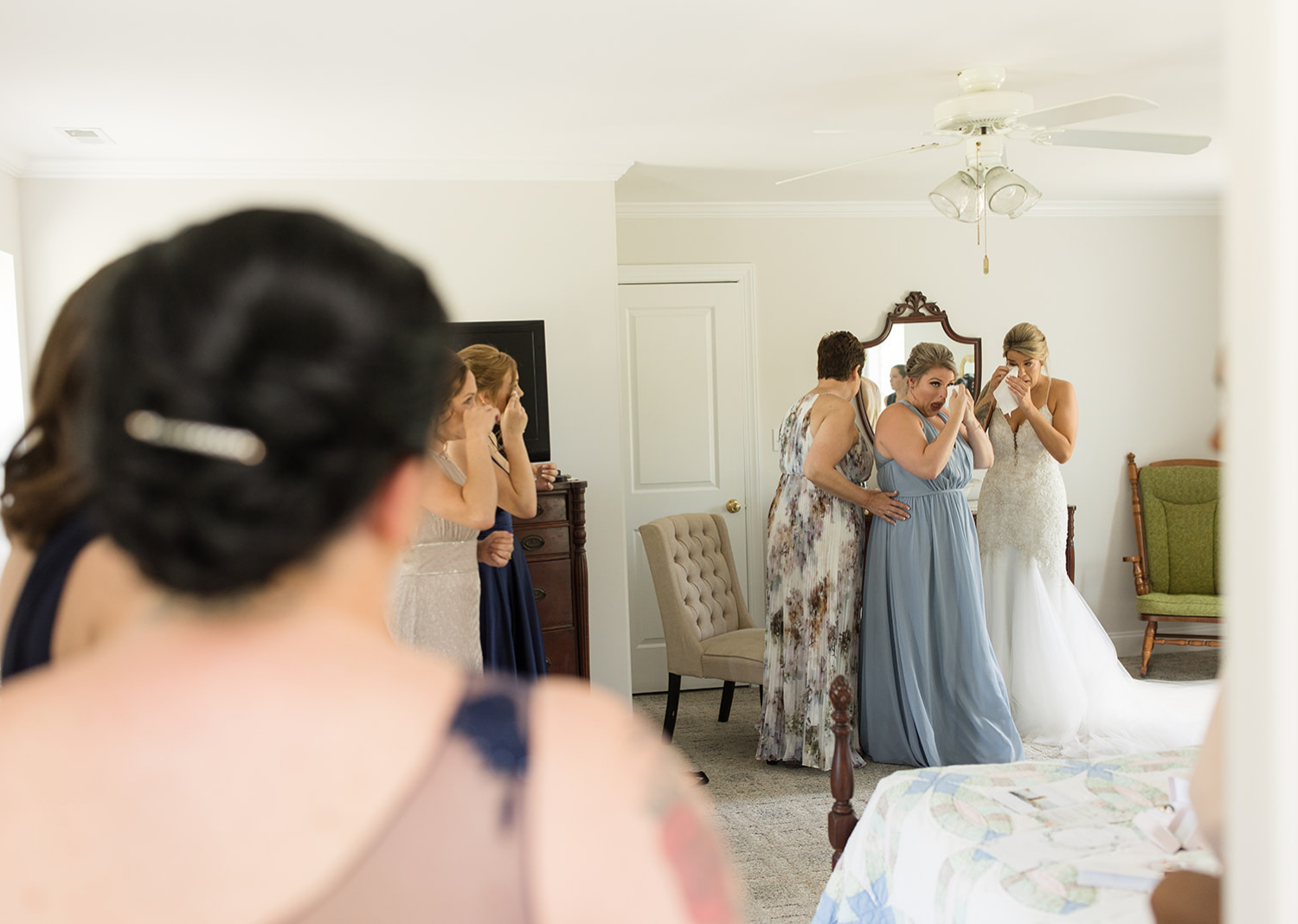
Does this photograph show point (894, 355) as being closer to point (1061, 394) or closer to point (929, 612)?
point (1061, 394)

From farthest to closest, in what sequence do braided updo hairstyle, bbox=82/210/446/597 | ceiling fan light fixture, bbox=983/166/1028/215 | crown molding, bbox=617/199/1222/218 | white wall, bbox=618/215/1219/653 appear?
white wall, bbox=618/215/1219/653 → crown molding, bbox=617/199/1222/218 → ceiling fan light fixture, bbox=983/166/1028/215 → braided updo hairstyle, bbox=82/210/446/597

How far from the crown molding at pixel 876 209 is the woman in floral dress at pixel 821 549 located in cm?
164

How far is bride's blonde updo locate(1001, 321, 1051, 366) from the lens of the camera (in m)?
4.29

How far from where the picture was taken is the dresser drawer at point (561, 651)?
402cm

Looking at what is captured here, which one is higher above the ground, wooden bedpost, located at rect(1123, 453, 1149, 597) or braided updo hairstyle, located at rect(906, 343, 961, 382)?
braided updo hairstyle, located at rect(906, 343, 961, 382)

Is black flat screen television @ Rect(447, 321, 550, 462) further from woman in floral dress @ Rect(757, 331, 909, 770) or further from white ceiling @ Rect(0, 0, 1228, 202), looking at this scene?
woman in floral dress @ Rect(757, 331, 909, 770)

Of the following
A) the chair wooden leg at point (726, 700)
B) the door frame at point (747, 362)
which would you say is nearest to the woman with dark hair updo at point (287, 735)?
the chair wooden leg at point (726, 700)

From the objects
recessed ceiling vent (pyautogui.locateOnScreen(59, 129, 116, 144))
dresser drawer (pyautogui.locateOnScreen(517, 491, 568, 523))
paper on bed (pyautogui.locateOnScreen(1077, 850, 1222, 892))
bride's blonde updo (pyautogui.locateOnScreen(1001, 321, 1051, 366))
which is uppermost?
recessed ceiling vent (pyautogui.locateOnScreen(59, 129, 116, 144))

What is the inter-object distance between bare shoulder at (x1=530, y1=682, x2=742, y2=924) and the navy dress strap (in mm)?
652

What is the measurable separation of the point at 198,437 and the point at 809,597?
3586 mm

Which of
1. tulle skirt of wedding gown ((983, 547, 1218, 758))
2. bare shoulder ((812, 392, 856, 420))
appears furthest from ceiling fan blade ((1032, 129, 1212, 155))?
tulle skirt of wedding gown ((983, 547, 1218, 758))

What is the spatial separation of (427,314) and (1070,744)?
4.06 m

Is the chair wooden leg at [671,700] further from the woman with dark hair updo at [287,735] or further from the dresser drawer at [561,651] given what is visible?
the woman with dark hair updo at [287,735]

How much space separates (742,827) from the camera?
343 cm
